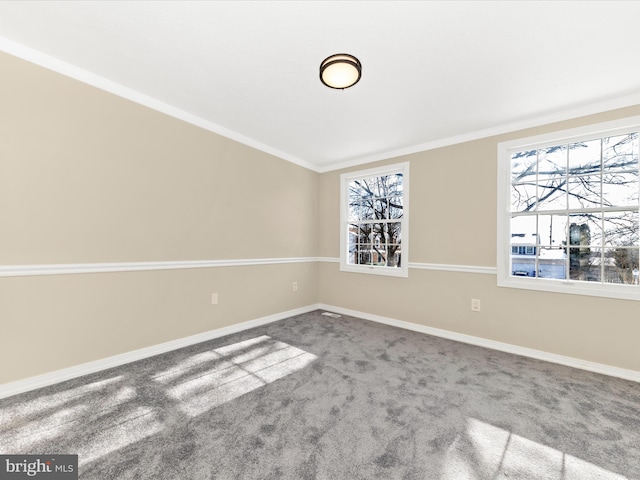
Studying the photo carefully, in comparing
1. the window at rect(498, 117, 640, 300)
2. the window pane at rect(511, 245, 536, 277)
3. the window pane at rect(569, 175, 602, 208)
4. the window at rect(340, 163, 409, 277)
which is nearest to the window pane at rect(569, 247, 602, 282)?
the window at rect(498, 117, 640, 300)

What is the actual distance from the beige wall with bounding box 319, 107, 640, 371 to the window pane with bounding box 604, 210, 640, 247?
1.84 ft

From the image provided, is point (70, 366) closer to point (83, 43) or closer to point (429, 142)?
point (83, 43)

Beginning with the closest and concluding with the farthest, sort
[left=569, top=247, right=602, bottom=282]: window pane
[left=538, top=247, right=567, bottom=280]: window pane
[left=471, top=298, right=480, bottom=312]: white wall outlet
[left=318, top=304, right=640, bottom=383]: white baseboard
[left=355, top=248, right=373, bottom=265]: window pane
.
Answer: [left=318, top=304, right=640, bottom=383]: white baseboard, [left=569, top=247, right=602, bottom=282]: window pane, [left=538, top=247, right=567, bottom=280]: window pane, [left=471, top=298, right=480, bottom=312]: white wall outlet, [left=355, top=248, right=373, bottom=265]: window pane

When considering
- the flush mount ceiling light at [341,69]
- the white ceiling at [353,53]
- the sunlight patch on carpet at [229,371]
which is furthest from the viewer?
the sunlight patch on carpet at [229,371]

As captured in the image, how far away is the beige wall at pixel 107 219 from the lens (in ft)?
6.40

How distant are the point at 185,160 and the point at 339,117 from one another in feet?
5.75

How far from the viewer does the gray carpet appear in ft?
4.44

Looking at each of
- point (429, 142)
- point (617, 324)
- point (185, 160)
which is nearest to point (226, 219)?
point (185, 160)

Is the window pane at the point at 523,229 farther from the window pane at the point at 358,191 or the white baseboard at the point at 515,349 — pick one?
the window pane at the point at 358,191

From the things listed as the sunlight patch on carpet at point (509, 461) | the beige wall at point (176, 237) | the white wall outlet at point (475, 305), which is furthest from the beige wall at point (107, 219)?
the white wall outlet at point (475, 305)

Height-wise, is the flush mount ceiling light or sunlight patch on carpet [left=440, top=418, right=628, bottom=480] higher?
the flush mount ceiling light

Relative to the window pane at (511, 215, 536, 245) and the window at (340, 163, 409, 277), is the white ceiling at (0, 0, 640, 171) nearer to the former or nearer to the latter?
the window pane at (511, 215, 536, 245)

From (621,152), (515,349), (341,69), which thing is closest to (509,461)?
(515,349)

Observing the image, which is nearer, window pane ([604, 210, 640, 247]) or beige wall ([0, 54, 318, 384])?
beige wall ([0, 54, 318, 384])
